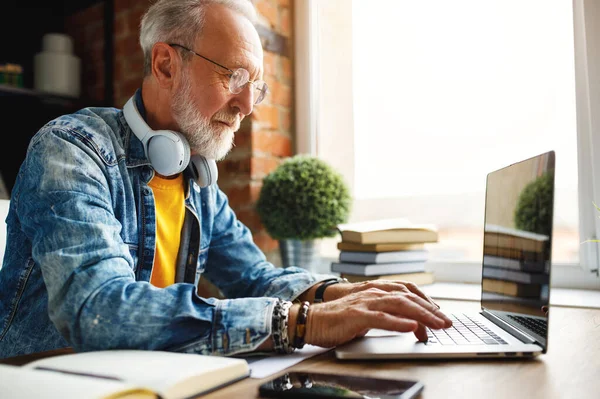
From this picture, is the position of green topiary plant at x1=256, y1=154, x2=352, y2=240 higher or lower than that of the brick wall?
lower

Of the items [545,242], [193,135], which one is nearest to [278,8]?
[193,135]

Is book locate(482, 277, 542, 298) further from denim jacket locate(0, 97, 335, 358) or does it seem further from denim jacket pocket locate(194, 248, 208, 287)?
denim jacket pocket locate(194, 248, 208, 287)

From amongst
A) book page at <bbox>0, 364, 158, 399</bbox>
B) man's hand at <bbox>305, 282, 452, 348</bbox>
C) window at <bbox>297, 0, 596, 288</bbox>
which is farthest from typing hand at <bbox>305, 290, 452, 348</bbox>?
window at <bbox>297, 0, 596, 288</bbox>

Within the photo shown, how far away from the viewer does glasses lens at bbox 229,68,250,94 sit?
129cm

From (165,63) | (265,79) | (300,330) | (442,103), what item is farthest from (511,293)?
(265,79)

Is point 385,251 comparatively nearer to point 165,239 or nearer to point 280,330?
point 165,239

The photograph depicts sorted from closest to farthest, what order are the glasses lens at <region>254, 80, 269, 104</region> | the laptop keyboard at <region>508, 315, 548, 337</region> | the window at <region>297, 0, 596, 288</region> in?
the laptop keyboard at <region>508, 315, 548, 337</region>, the glasses lens at <region>254, 80, 269, 104</region>, the window at <region>297, 0, 596, 288</region>

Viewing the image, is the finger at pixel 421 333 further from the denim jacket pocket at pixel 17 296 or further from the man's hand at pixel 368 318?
the denim jacket pocket at pixel 17 296

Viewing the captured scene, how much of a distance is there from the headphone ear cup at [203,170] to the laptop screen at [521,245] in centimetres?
68

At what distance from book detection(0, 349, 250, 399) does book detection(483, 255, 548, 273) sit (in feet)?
1.54

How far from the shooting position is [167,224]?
131 cm

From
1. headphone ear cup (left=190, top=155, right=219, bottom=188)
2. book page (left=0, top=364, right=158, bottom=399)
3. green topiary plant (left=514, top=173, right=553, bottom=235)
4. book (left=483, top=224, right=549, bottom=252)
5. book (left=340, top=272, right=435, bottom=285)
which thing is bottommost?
book (left=340, top=272, right=435, bottom=285)

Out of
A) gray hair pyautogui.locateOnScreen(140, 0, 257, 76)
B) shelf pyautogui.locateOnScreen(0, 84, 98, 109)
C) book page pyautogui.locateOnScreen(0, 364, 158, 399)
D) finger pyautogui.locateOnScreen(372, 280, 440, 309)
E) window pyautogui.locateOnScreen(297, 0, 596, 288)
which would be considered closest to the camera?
book page pyautogui.locateOnScreen(0, 364, 158, 399)

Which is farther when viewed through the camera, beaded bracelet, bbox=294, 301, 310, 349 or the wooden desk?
beaded bracelet, bbox=294, 301, 310, 349
